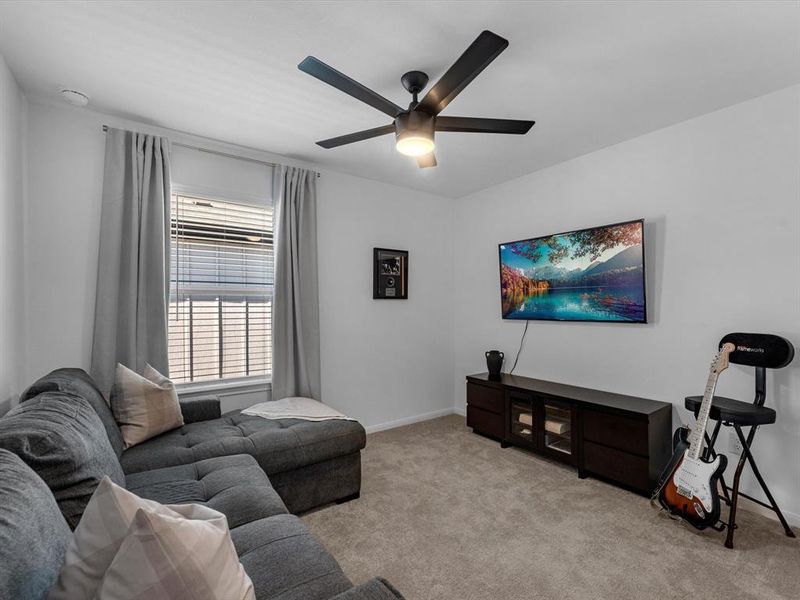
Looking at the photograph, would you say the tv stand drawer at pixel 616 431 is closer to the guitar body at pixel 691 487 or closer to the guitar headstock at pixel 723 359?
the guitar body at pixel 691 487

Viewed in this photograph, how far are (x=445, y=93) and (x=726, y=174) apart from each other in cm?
206

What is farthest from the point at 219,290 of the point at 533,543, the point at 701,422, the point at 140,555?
the point at 701,422

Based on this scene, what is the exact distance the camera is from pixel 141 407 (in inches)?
91.3

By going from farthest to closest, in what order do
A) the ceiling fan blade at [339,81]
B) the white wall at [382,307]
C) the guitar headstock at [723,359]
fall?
the white wall at [382,307]
the guitar headstock at [723,359]
the ceiling fan blade at [339,81]

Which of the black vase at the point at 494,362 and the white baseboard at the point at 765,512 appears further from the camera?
the black vase at the point at 494,362

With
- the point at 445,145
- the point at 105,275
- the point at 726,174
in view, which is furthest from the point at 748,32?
the point at 105,275

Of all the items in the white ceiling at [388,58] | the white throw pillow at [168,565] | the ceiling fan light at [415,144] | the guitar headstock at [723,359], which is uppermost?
the white ceiling at [388,58]

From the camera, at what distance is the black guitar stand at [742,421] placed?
2.12 metres

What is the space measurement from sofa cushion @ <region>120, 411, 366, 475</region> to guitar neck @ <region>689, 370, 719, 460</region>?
194 centimetres

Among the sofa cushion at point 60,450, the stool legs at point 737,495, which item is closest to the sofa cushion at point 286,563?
the sofa cushion at point 60,450

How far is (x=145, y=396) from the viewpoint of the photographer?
235 cm

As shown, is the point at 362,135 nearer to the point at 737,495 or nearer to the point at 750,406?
the point at 750,406

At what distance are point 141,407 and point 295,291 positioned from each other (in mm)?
1417

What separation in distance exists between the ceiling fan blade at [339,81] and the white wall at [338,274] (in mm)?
1799
